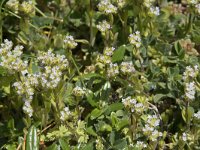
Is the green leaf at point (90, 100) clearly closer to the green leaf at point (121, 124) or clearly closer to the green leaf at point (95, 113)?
the green leaf at point (95, 113)

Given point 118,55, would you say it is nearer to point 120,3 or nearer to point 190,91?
point 120,3

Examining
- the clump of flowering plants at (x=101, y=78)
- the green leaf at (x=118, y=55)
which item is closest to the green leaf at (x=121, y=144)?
the clump of flowering plants at (x=101, y=78)

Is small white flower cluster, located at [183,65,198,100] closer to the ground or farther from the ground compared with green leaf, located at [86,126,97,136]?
farther from the ground

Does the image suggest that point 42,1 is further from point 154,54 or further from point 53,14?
point 154,54

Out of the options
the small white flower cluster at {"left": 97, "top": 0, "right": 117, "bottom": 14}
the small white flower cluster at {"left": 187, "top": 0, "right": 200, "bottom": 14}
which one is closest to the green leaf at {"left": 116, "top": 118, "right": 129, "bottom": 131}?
the small white flower cluster at {"left": 97, "top": 0, "right": 117, "bottom": 14}

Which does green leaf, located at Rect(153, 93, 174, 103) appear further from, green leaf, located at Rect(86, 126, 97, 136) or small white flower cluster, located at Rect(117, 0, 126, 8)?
small white flower cluster, located at Rect(117, 0, 126, 8)

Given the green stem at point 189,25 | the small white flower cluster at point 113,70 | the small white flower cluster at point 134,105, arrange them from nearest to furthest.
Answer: the small white flower cluster at point 134,105
the small white flower cluster at point 113,70
the green stem at point 189,25

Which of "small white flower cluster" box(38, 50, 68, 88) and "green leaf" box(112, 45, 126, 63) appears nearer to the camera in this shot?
"small white flower cluster" box(38, 50, 68, 88)

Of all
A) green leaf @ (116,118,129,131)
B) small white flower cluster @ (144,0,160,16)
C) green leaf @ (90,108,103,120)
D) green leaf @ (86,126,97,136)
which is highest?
small white flower cluster @ (144,0,160,16)

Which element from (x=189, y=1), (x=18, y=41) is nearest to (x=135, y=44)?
(x=189, y=1)
